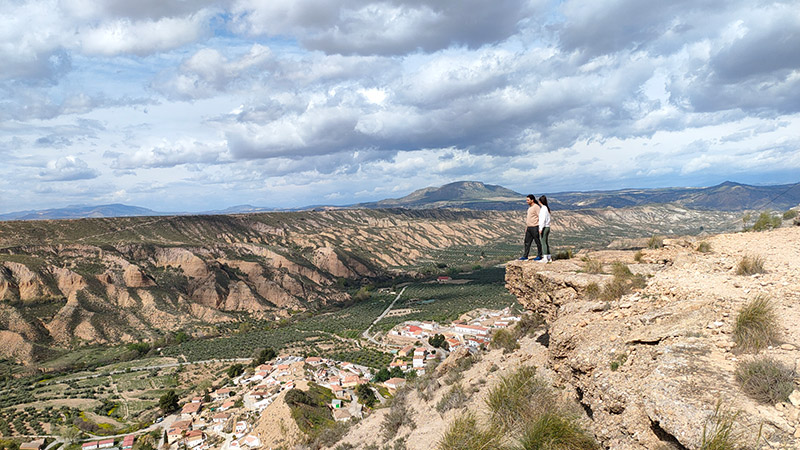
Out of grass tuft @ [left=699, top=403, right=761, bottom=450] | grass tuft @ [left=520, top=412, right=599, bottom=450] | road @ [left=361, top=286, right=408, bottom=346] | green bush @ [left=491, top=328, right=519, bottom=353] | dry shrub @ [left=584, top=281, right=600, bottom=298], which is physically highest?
dry shrub @ [left=584, top=281, right=600, bottom=298]

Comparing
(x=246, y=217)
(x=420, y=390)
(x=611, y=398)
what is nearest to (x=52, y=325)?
(x=420, y=390)

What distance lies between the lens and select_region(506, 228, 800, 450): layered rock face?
4.39 metres

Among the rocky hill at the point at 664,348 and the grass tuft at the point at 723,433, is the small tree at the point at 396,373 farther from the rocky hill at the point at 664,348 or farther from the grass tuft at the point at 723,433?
the grass tuft at the point at 723,433

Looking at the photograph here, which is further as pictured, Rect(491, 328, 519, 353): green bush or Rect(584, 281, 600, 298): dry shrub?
Rect(491, 328, 519, 353): green bush

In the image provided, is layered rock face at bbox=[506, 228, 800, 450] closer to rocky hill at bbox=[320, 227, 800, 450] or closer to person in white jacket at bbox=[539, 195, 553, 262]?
rocky hill at bbox=[320, 227, 800, 450]

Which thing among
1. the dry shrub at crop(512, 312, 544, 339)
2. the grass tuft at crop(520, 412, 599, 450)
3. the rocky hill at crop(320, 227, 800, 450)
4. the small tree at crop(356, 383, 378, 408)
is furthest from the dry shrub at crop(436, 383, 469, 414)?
the small tree at crop(356, 383, 378, 408)

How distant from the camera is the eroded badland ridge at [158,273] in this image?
178 feet

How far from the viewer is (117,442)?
2822 centimetres

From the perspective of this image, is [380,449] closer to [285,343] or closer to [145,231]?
[285,343]

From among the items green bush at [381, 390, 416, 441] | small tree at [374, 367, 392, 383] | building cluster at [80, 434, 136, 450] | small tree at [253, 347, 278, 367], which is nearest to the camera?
green bush at [381, 390, 416, 441]

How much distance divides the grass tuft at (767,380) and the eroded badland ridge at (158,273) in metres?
66.8

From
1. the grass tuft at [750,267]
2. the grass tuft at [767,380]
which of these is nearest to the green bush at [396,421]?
the grass tuft at [767,380]

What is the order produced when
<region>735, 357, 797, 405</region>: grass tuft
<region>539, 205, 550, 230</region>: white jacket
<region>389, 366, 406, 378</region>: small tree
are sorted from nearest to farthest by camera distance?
<region>735, 357, 797, 405</region>: grass tuft → <region>539, 205, 550, 230</region>: white jacket → <region>389, 366, 406, 378</region>: small tree

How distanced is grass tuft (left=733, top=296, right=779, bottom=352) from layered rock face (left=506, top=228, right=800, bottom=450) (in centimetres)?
12
